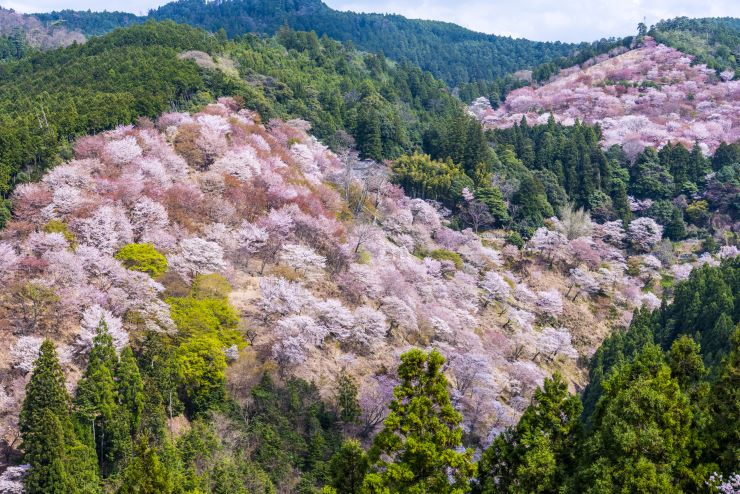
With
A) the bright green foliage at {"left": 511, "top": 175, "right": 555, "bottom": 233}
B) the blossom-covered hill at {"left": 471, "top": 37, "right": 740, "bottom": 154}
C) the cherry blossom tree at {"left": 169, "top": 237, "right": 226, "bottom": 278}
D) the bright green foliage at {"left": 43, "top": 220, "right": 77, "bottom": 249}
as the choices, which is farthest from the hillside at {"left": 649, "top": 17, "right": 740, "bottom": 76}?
the bright green foliage at {"left": 43, "top": 220, "right": 77, "bottom": 249}

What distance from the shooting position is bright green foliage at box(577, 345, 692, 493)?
50.1 feet

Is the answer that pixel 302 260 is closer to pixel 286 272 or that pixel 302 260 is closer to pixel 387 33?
pixel 286 272

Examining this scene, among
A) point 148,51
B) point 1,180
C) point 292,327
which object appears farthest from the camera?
point 148,51

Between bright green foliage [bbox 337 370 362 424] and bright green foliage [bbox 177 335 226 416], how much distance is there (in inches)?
250

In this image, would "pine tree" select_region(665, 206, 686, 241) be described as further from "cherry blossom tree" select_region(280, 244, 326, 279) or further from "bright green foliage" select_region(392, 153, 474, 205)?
"cherry blossom tree" select_region(280, 244, 326, 279)

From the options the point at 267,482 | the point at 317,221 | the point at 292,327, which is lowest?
the point at 267,482

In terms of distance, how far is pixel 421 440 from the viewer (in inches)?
676

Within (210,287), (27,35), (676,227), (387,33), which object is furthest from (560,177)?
(387,33)

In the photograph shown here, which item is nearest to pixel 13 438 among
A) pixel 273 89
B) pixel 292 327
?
pixel 292 327

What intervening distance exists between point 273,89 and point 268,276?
34603 mm

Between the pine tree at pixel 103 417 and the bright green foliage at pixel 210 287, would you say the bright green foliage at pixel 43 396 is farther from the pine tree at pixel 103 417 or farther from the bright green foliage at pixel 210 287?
the bright green foliage at pixel 210 287

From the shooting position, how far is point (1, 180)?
39.7 m

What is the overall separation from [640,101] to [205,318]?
8560 cm

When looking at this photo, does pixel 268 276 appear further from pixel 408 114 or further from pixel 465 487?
pixel 408 114
